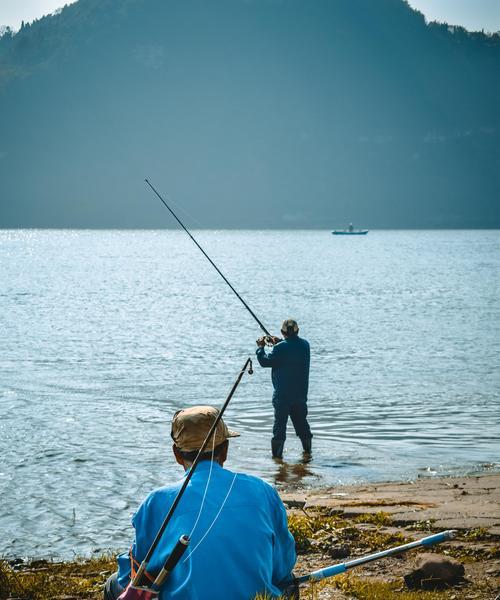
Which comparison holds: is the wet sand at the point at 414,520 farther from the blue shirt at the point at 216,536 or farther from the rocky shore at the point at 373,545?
the blue shirt at the point at 216,536

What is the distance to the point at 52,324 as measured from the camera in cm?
3909

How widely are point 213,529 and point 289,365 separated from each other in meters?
8.04

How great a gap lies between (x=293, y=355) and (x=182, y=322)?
95.3ft

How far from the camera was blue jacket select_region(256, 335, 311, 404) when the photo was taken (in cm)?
1205

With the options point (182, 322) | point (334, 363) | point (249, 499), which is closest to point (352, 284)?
point (182, 322)

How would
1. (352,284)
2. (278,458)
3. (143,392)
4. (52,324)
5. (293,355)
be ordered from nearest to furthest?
(293,355)
(278,458)
(143,392)
(52,324)
(352,284)

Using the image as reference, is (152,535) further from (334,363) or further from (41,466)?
(334,363)

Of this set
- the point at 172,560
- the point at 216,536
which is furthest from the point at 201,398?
the point at 172,560

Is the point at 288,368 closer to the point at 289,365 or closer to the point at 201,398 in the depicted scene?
the point at 289,365

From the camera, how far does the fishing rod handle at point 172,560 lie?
384cm

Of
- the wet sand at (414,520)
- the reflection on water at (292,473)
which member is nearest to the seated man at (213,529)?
the wet sand at (414,520)

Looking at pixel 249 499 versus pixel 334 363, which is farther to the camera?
pixel 334 363

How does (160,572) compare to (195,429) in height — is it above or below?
below

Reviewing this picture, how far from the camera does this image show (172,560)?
12.9 ft
